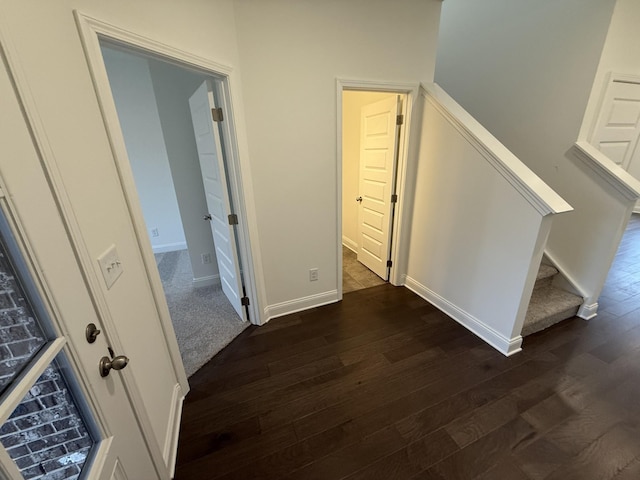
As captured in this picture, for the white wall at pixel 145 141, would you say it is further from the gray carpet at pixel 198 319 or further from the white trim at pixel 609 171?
the white trim at pixel 609 171

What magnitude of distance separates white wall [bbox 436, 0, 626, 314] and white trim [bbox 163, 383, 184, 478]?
3.34 meters

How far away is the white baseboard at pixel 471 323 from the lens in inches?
79.8

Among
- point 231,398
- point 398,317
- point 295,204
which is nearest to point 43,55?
point 295,204

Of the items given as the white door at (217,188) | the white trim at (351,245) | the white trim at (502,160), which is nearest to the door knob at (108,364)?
the white door at (217,188)

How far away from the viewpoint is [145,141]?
3.71 metres

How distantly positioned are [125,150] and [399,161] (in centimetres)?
220

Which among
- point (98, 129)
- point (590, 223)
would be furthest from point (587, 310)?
point (98, 129)

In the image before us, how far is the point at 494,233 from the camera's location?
6.55ft

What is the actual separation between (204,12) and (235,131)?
64 cm

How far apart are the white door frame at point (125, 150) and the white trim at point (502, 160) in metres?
1.66

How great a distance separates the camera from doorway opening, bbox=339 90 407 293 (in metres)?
2.63

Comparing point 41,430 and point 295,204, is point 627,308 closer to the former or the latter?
point 295,204

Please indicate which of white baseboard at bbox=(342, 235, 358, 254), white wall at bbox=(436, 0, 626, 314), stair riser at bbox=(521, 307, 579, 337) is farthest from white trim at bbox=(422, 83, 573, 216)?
white baseboard at bbox=(342, 235, 358, 254)

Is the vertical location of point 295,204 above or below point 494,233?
above
